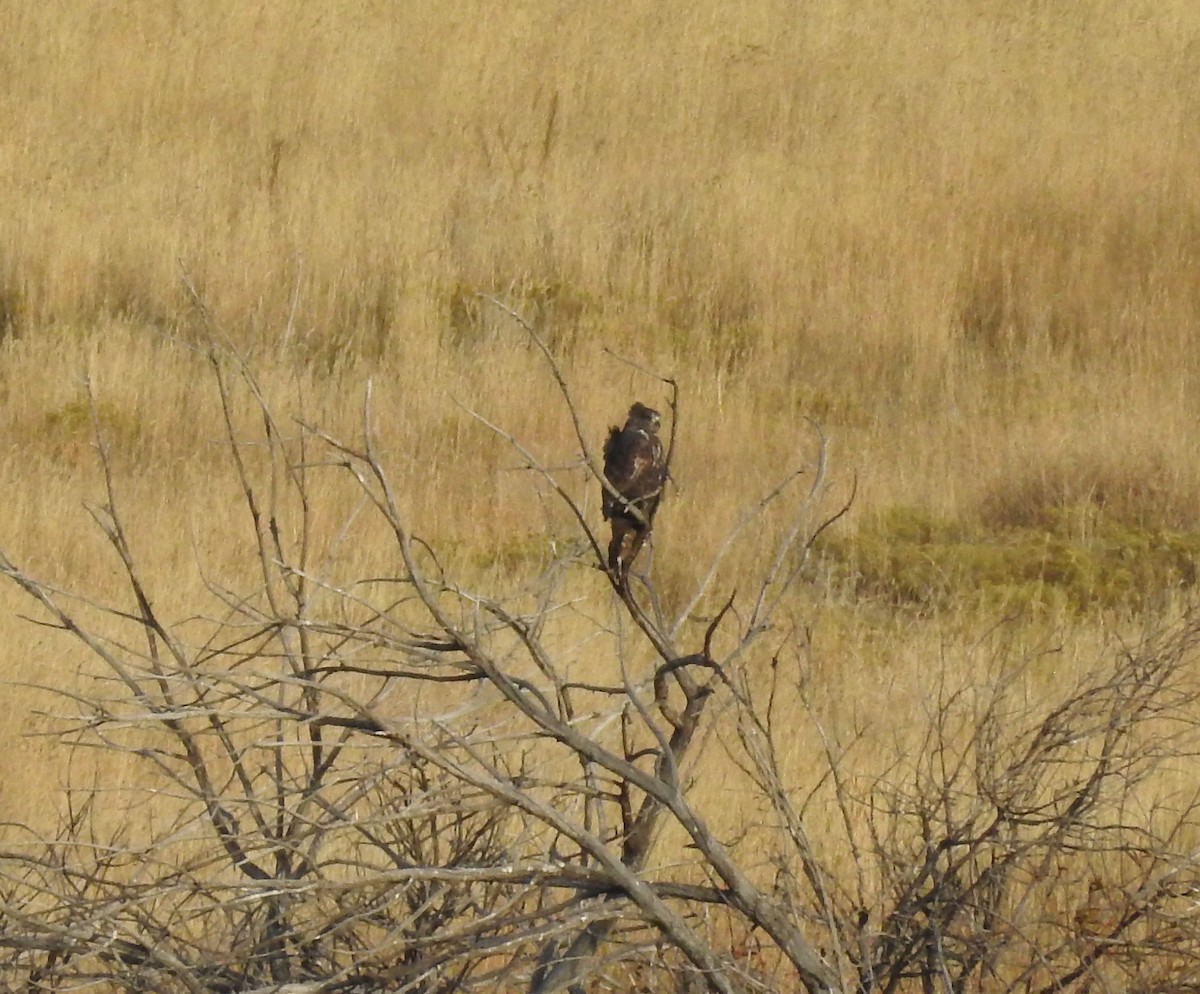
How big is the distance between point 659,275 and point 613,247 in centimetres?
36

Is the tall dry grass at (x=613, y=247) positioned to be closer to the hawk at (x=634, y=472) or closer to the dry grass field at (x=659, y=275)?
the dry grass field at (x=659, y=275)

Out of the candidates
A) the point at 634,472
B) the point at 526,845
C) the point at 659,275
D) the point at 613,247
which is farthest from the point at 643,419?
the point at 613,247

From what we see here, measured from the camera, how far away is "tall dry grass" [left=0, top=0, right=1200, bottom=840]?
316 inches

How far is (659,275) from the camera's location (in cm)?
1043

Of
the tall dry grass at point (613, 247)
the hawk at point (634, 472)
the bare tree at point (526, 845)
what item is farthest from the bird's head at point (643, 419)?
the tall dry grass at point (613, 247)

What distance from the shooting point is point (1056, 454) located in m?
8.26

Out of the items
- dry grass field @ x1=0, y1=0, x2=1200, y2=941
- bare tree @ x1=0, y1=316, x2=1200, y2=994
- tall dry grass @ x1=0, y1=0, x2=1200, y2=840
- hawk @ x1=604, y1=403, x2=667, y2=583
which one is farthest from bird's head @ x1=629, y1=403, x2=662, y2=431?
tall dry grass @ x1=0, y1=0, x2=1200, y2=840

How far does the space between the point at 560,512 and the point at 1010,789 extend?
15.6 feet

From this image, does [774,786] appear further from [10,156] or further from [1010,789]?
[10,156]

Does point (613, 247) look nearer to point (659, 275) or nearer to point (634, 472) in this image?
point (659, 275)

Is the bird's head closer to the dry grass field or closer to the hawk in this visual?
the hawk

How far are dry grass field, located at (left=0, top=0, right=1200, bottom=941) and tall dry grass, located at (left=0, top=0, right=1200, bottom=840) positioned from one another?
0.09 ft

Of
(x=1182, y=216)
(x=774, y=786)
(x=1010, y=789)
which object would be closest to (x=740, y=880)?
(x=774, y=786)

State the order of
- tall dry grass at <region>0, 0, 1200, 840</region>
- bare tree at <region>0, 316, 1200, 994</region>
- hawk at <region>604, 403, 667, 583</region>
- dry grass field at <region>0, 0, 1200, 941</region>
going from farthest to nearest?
1. tall dry grass at <region>0, 0, 1200, 840</region>
2. dry grass field at <region>0, 0, 1200, 941</region>
3. hawk at <region>604, 403, 667, 583</region>
4. bare tree at <region>0, 316, 1200, 994</region>
